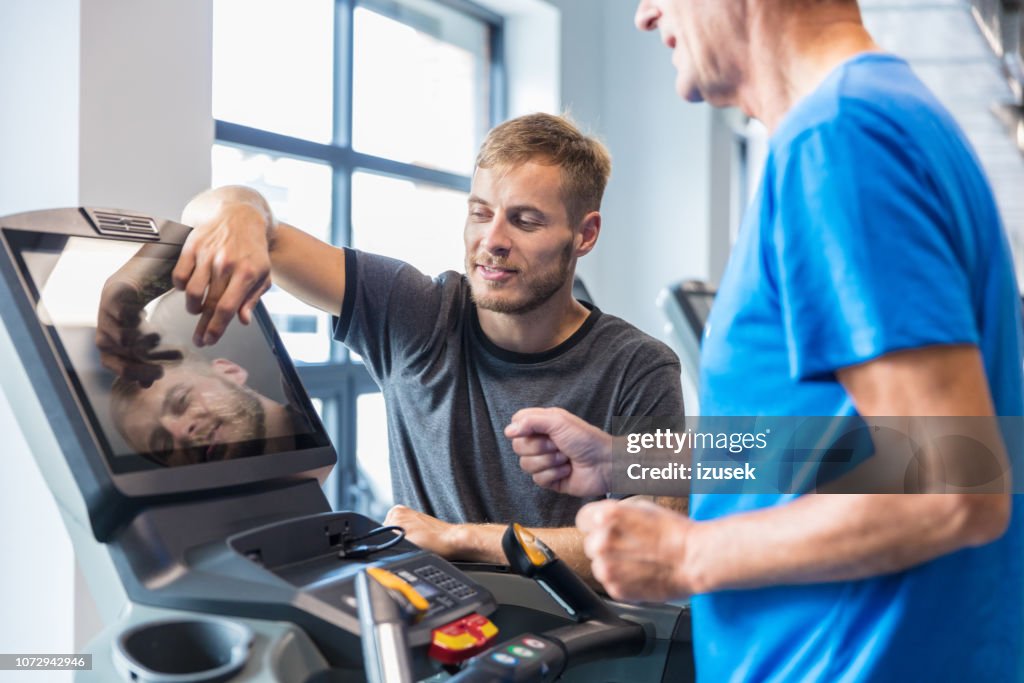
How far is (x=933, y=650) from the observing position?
82cm

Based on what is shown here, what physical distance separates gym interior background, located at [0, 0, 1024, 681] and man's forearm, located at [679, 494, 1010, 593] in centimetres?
150

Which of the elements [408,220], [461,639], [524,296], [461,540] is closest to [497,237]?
[524,296]

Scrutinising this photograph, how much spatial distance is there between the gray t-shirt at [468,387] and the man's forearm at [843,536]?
84 cm

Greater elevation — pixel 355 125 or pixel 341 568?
pixel 355 125

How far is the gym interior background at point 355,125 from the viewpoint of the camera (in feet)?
6.31

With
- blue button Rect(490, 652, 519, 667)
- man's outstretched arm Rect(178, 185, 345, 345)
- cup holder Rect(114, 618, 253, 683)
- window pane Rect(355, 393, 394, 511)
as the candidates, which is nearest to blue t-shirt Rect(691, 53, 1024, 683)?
blue button Rect(490, 652, 519, 667)

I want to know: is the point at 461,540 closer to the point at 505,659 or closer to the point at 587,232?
the point at 505,659

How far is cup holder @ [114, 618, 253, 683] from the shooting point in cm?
78

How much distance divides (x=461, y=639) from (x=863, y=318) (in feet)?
1.52

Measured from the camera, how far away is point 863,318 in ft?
2.35

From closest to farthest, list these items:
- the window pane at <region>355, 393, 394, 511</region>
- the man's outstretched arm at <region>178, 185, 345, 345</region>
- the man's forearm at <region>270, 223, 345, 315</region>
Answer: the man's outstretched arm at <region>178, 185, 345, 345</region>
the man's forearm at <region>270, 223, 345, 315</region>
the window pane at <region>355, 393, 394, 511</region>

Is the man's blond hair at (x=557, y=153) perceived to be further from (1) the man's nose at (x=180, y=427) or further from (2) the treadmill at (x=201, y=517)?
(1) the man's nose at (x=180, y=427)

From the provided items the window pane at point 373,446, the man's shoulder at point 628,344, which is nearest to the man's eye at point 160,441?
the man's shoulder at point 628,344

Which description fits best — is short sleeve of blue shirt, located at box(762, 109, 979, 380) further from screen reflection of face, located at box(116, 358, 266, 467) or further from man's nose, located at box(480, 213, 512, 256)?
man's nose, located at box(480, 213, 512, 256)
